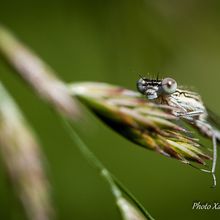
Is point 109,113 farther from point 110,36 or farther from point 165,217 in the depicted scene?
point 165,217

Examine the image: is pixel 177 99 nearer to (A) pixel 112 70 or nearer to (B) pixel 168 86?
(B) pixel 168 86

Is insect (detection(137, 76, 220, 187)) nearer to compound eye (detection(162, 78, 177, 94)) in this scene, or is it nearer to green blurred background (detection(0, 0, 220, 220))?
compound eye (detection(162, 78, 177, 94))

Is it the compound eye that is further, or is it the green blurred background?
the green blurred background

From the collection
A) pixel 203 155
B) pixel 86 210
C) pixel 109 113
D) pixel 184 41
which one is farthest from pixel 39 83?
pixel 86 210

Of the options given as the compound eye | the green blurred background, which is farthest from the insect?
the green blurred background

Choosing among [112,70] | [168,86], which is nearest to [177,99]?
[168,86]
